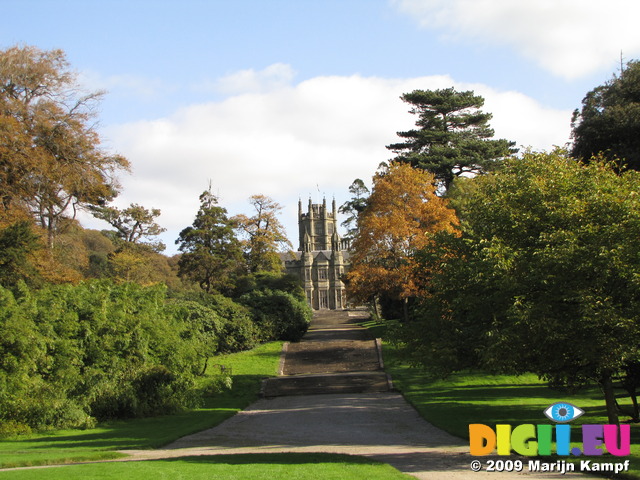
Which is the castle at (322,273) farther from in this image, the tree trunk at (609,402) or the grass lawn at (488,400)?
the tree trunk at (609,402)

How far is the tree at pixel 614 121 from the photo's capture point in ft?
85.4

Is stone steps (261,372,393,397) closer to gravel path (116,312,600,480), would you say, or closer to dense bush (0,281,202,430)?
gravel path (116,312,600,480)

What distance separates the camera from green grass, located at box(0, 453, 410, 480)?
1058 centimetres

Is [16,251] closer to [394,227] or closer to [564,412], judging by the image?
[394,227]

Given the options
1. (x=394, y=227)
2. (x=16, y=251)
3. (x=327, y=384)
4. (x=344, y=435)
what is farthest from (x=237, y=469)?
(x=394, y=227)

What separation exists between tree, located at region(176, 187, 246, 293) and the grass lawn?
2177cm

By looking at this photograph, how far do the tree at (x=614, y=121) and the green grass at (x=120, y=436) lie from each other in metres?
17.6

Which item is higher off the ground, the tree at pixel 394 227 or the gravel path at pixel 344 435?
the tree at pixel 394 227

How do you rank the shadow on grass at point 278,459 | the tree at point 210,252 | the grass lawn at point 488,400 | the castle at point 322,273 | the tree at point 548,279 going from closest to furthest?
the shadow on grass at point 278,459, the tree at point 548,279, the grass lawn at point 488,400, the tree at point 210,252, the castle at point 322,273

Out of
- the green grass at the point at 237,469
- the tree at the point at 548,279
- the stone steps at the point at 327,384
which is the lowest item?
the stone steps at the point at 327,384

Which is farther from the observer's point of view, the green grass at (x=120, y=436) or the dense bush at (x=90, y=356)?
the dense bush at (x=90, y=356)

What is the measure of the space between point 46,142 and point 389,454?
23.2m

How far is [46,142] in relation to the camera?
29.7 meters

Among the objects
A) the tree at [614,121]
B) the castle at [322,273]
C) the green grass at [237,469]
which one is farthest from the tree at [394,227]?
the castle at [322,273]
